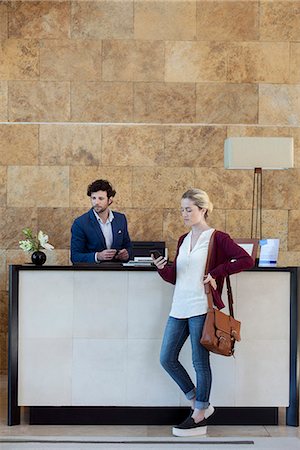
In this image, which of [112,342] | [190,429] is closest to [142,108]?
[112,342]

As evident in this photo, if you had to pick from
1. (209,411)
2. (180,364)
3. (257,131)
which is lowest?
(209,411)

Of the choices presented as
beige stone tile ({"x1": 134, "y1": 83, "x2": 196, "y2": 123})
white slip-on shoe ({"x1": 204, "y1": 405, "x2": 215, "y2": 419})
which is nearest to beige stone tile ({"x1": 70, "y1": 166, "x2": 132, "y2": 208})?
beige stone tile ({"x1": 134, "y1": 83, "x2": 196, "y2": 123})

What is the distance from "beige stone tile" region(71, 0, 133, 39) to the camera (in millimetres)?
10617

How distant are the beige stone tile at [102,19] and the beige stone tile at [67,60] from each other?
0.12 meters

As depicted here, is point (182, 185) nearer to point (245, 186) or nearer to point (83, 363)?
point (245, 186)

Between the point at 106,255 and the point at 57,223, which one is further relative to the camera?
the point at 57,223

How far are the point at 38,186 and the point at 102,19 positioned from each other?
1977 mm

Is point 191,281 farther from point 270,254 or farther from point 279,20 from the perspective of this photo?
point 279,20

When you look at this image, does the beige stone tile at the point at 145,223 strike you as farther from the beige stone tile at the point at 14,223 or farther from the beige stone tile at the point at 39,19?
the beige stone tile at the point at 39,19

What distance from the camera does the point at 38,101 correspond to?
1060 centimetres

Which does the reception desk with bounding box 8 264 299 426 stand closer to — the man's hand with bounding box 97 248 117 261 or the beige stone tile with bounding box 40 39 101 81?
the man's hand with bounding box 97 248 117 261

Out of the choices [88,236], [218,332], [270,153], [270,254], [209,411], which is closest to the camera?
[218,332]

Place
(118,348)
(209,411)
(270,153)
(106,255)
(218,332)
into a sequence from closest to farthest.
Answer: (218,332), (209,411), (118,348), (106,255), (270,153)

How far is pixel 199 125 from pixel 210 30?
3.48ft
